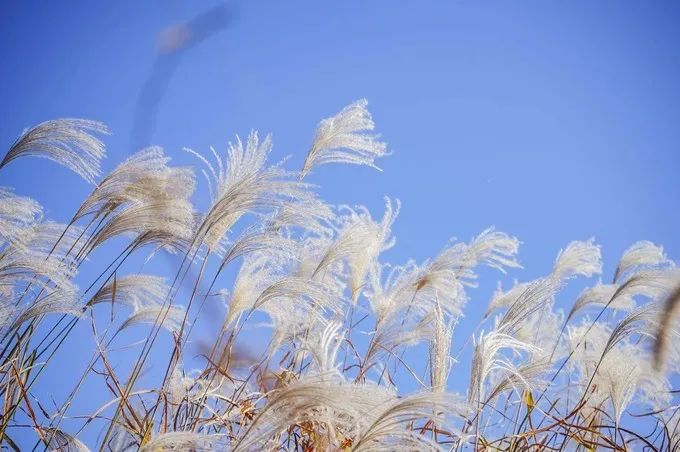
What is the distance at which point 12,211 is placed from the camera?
1950 mm

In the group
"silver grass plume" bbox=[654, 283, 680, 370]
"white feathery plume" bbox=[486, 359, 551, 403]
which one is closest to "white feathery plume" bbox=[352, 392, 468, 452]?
"white feathery plume" bbox=[486, 359, 551, 403]

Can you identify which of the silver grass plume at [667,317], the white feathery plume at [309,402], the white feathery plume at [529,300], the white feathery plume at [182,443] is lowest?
the white feathery plume at [182,443]

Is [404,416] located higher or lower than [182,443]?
higher

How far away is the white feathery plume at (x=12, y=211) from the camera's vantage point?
6.34 ft

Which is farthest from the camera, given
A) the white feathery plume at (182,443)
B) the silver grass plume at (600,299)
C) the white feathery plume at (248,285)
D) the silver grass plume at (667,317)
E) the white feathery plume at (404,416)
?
the silver grass plume at (600,299)

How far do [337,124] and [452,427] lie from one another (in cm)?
173

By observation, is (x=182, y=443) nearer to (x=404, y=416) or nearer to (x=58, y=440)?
(x=404, y=416)

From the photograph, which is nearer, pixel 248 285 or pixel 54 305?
pixel 54 305

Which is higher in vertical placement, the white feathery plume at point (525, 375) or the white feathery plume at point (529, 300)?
the white feathery plume at point (529, 300)

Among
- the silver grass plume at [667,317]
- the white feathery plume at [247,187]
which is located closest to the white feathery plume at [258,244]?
the white feathery plume at [247,187]

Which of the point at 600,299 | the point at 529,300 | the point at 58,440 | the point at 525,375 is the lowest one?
the point at 58,440

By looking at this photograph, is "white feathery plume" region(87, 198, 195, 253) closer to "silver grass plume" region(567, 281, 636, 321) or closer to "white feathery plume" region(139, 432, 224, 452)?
"white feathery plume" region(139, 432, 224, 452)

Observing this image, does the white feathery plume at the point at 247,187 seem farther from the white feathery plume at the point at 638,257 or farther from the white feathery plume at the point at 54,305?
the white feathery plume at the point at 638,257

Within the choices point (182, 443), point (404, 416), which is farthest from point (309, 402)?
point (182, 443)
